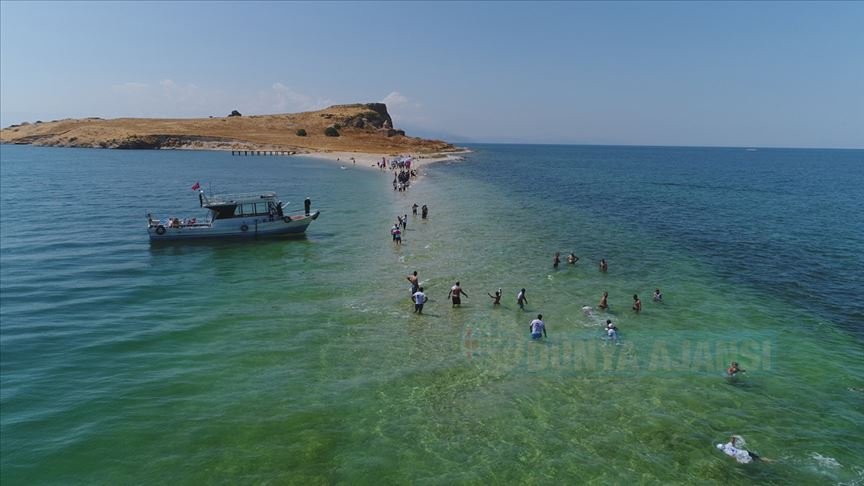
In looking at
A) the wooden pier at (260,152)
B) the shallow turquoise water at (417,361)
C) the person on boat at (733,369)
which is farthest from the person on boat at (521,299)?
the wooden pier at (260,152)

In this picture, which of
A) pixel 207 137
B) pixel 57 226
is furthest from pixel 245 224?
pixel 207 137

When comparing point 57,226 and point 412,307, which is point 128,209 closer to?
point 57,226

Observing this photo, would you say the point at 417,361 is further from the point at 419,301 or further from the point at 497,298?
the point at 497,298

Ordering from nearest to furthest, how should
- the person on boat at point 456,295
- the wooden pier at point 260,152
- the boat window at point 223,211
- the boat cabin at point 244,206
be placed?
1. the person on boat at point 456,295
2. the boat window at point 223,211
3. the boat cabin at point 244,206
4. the wooden pier at point 260,152

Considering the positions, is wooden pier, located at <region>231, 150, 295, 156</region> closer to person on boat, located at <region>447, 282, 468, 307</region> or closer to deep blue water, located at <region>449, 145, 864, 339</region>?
deep blue water, located at <region>449, 145, 864, 339</region>

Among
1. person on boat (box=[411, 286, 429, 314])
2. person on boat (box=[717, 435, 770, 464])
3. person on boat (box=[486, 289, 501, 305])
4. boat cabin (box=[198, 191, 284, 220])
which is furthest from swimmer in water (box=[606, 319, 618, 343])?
boat cabin (box=[198, 191, 284, 220])

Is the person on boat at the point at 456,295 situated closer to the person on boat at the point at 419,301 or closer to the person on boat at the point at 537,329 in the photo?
the person on boat at the point at 419,301
